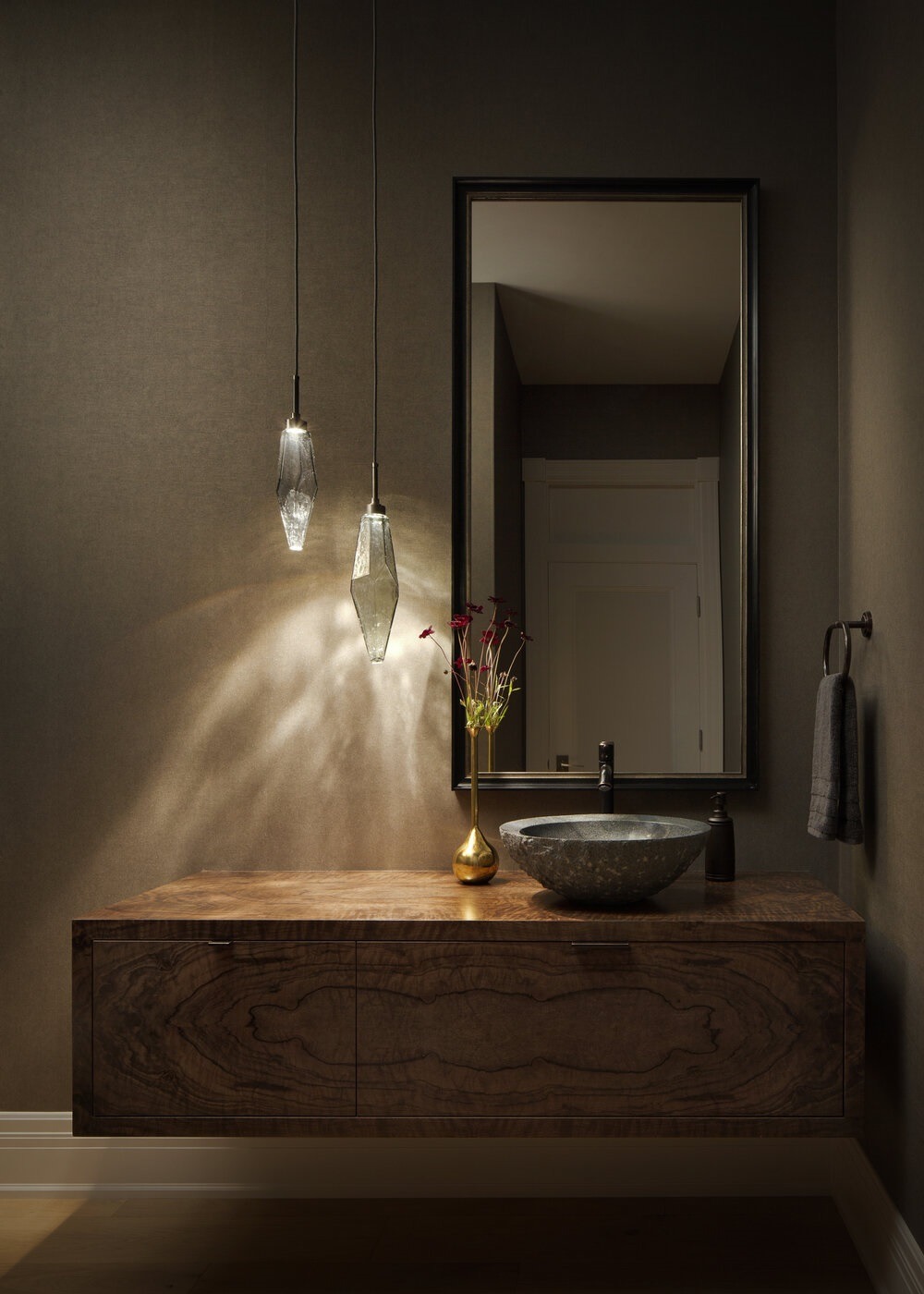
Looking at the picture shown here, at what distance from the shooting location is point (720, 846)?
208 cm

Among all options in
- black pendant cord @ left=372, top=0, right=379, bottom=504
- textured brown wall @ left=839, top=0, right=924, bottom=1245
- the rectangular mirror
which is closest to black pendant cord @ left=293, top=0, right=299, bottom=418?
black pendant cord @ left=372, top=0, right=379, bottom=504

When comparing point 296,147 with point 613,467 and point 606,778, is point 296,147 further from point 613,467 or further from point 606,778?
point 606,778

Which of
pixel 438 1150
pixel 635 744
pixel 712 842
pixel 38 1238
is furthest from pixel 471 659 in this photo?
pixel 38 1238

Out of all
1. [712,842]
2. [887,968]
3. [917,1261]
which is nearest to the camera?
[917,1261]

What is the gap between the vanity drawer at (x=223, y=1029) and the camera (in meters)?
1.81

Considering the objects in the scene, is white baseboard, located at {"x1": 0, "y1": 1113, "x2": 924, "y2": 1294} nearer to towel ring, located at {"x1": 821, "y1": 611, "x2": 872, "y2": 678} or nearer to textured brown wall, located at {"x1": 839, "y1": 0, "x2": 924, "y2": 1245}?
textured brown wall, located at {"x1": 839, "y1": 0, "x2": 924, "y2": 1245}

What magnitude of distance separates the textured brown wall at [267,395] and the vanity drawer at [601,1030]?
1.75 ft

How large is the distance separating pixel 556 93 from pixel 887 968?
212 cm

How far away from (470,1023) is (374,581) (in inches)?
34.4

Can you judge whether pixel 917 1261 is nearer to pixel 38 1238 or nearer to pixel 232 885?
pixel 232 885

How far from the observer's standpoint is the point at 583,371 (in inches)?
92.0

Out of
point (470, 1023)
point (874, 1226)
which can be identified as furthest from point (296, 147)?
point (874, 1226)

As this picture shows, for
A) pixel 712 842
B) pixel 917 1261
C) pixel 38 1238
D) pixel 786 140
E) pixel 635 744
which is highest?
pixel 786 140

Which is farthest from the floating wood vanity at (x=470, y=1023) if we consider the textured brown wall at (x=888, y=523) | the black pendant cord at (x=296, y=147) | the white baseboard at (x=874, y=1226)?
the black pendant cord at (x=296, y=147)
